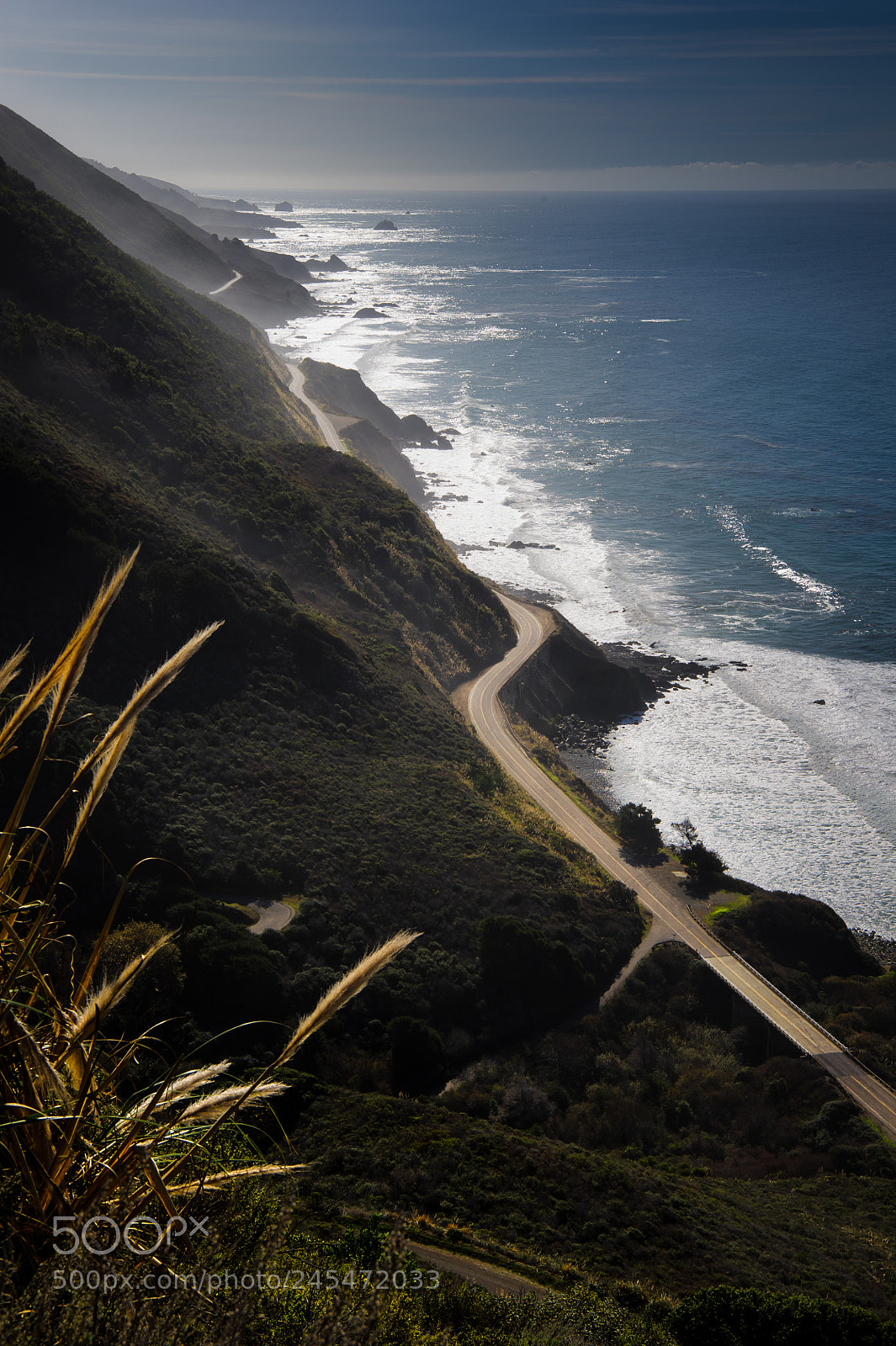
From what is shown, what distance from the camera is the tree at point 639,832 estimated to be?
114 feet

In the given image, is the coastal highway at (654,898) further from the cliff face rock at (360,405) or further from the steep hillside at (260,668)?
the cliff face rock at (360,405)

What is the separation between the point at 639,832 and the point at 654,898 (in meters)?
3.85

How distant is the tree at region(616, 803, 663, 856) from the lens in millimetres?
34781

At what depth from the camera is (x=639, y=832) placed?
115 feet

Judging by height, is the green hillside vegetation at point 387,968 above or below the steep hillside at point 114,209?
below

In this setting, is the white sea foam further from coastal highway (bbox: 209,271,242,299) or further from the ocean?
coastal highway (bbox: 209,271,242,299)

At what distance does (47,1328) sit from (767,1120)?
78.6 feet

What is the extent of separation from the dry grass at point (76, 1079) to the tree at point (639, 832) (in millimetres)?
33296

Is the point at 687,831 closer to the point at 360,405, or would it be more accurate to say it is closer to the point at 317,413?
the point at 317,413

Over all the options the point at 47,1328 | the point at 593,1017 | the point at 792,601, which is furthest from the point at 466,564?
the point at 47,1328

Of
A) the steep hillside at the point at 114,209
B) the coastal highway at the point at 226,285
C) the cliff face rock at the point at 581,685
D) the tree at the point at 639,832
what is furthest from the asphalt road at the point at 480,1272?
the coastal highway at the point at 226,285

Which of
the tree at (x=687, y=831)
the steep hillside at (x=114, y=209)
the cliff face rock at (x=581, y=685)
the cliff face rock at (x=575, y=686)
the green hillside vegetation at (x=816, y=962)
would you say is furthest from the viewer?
the steep hillside at (x=114, y=209)

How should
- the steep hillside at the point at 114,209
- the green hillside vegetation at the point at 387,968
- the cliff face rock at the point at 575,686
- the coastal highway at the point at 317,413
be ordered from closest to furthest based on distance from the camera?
the green hillside vegetation at the point at 387,968, the cliff face rock at the point at 575,686, the coastal highway at the point at 317,413, the steep hillside at the point at 114,209

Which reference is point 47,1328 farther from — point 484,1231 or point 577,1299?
point 484,1231
